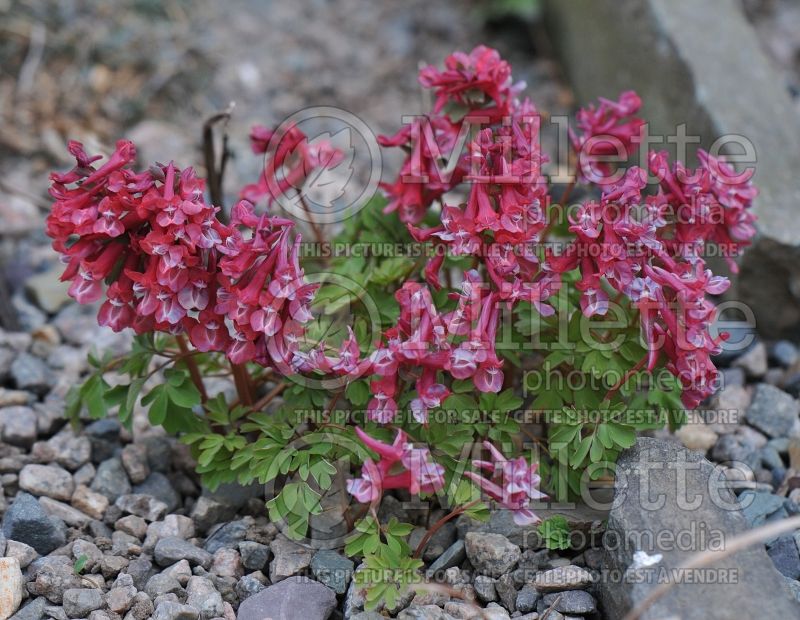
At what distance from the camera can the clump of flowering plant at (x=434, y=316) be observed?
107 inches

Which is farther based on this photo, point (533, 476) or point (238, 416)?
point (238, 416)

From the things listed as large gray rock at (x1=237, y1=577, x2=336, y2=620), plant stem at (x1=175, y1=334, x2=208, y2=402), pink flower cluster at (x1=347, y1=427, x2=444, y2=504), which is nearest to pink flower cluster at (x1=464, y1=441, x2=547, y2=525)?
pink flower cluster at (x1=347, y1=427, x2=444, y2=504)

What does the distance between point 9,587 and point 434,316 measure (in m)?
1.58

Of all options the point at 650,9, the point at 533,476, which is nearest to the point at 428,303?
the point at 533,476

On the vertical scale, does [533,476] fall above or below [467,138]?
below

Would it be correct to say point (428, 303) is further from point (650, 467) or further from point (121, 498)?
point (121, 498)

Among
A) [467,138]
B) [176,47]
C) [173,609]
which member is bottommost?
[173,609]

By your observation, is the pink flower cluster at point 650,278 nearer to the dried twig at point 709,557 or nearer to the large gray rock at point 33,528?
the dried twig at point 709,557

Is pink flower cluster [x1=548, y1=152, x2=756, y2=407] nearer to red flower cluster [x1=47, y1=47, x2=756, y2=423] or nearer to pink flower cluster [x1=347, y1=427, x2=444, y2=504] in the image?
red flower cluster [x1=47, y1=47, x2=756, y2=423]

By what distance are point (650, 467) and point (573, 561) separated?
0.44 metres

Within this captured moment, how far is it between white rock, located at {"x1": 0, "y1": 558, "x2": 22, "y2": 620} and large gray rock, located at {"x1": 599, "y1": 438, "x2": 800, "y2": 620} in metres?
1.84

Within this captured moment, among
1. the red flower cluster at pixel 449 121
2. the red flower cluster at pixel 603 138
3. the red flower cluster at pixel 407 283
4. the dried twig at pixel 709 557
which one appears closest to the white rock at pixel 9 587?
the red flower cluster at pixel 407 283

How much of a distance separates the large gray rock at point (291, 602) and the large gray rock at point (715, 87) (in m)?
2.50

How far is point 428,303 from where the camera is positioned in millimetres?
2771
